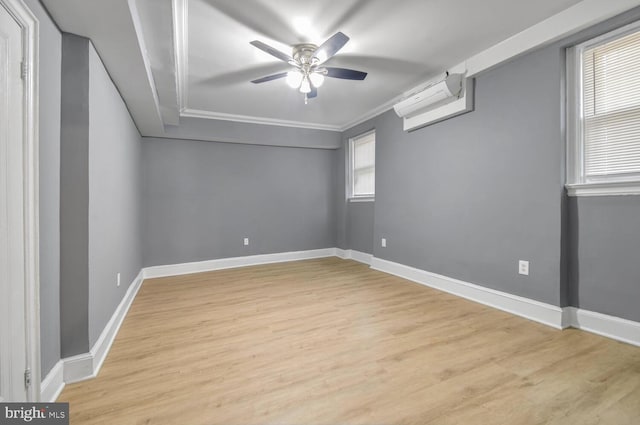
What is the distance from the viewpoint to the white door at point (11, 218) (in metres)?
1.08

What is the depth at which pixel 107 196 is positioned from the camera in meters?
2.12

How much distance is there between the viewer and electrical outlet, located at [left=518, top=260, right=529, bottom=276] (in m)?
2.49

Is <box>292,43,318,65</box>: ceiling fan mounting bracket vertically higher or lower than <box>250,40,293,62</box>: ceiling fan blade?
higher

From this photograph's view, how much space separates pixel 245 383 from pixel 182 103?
3644 millimetres

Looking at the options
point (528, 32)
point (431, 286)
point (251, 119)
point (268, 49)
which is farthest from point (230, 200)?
point (528, 32)

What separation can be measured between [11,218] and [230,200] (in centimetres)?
356

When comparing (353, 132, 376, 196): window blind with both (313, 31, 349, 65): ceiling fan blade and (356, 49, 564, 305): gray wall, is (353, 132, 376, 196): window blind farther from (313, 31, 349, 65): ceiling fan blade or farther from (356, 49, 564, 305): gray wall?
(313, 31, 349, 65): ceiling fan blade

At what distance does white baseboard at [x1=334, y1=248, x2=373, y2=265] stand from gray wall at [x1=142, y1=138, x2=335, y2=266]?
0.77ft

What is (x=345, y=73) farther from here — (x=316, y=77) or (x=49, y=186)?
(x=49, y=186)

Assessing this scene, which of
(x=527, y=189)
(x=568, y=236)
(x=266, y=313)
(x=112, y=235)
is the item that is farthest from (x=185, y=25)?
(x=568, y=236)

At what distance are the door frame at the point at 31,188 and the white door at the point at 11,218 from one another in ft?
0.06

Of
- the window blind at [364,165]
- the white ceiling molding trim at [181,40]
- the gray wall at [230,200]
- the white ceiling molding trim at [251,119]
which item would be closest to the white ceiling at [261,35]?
the white ceiling molding trim at [181,40]

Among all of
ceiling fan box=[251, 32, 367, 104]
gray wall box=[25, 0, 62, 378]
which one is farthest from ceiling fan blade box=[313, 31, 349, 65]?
gray wall box=[25, 0, 62, 378]

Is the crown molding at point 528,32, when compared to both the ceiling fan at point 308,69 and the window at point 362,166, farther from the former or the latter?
the window at point 362,166
